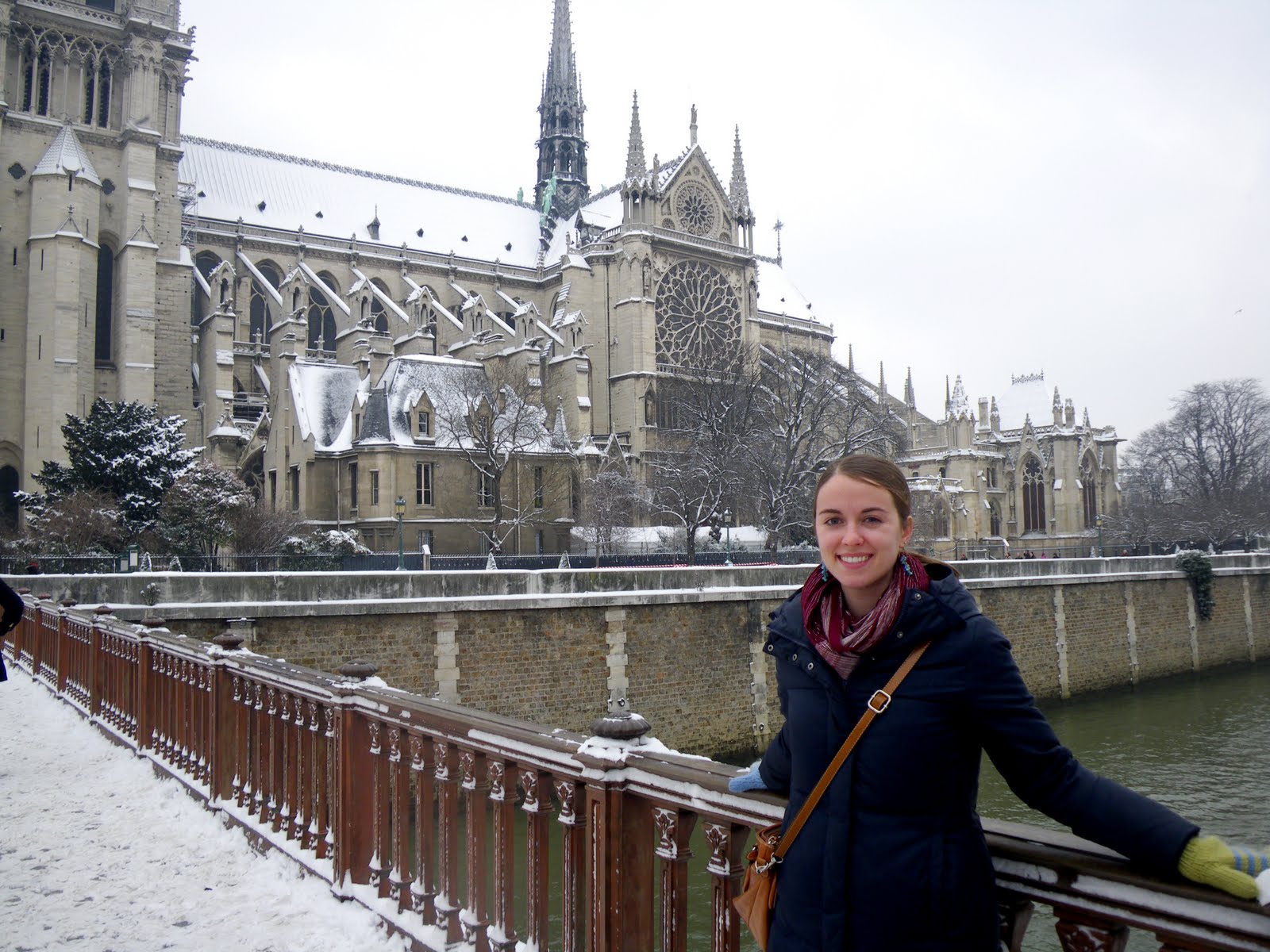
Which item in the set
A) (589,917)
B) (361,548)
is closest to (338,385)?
(361,548)

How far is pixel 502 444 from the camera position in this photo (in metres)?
37.0

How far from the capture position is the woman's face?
2.53 m

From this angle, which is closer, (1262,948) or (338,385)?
(1262,948)

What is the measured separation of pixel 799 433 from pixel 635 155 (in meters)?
19.9

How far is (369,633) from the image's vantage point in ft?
56.3

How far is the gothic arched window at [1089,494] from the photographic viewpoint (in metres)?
63.3

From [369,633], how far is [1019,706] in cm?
1607

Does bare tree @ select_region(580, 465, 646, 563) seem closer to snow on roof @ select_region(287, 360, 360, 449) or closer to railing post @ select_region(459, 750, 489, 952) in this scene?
snow on roof @ select_region(287, 360, 360, 449)

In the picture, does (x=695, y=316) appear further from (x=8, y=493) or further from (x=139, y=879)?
(x=139, y=879)

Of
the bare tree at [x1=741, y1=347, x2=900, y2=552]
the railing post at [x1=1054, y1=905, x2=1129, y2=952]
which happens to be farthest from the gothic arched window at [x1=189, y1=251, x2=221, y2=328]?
the railing post at [x1=1054, y1=905, x2=1129, y2=952]

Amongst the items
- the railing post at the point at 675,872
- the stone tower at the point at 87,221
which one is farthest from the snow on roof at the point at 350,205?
the railing post at the point at 675,872

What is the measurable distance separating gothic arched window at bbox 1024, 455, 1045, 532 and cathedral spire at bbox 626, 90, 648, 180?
30.9 meters

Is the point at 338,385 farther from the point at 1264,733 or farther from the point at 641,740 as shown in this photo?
the point at 641,740

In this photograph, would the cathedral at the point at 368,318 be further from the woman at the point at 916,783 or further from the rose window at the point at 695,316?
the woman at the point at 916,783
